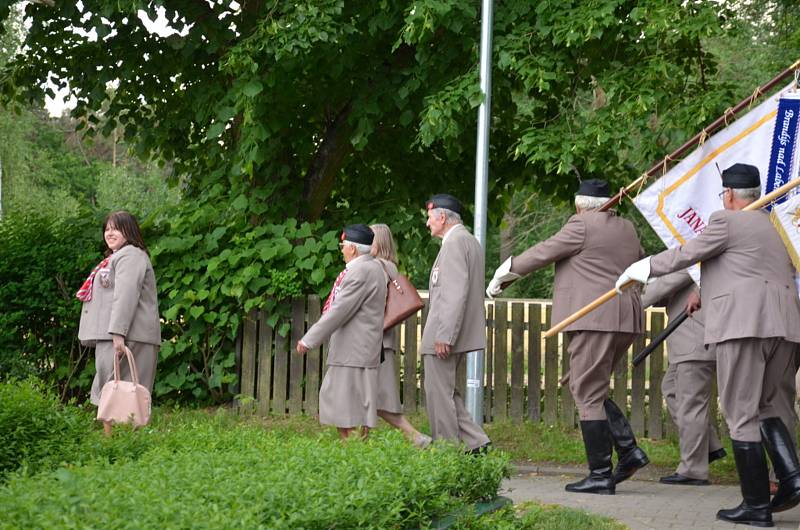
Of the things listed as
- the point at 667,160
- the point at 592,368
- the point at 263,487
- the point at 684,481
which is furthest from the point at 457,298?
the point at 263,487

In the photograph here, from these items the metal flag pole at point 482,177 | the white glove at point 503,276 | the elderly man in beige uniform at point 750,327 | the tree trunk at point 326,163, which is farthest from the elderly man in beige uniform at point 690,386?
the tree trunk at point 326,163

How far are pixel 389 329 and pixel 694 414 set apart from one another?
2325mm

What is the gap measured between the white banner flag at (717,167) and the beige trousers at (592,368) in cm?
83

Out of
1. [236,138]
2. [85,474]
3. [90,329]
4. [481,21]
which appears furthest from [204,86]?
[85,474]

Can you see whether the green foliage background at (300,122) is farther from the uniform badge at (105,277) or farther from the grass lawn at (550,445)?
the uniform badge at (105,277)

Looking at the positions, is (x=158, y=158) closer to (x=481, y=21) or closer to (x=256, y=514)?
(x=481, y=21)

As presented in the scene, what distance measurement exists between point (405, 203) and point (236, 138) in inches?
77.4

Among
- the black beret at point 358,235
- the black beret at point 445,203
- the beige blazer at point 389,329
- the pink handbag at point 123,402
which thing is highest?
the black beret at point 445,203

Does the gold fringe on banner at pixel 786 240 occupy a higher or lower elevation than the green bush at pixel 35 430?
higher

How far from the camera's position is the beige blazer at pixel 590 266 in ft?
28.2

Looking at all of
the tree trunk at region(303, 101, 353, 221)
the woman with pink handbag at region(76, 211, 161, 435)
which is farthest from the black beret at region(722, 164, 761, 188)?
the tree trunk at region(303, 101, 353, 221)

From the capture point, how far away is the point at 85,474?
17.0 feet

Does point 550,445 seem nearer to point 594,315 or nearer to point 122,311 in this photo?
point 594,315

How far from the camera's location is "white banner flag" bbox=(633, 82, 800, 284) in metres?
8.46
